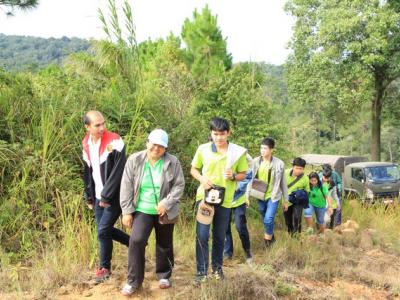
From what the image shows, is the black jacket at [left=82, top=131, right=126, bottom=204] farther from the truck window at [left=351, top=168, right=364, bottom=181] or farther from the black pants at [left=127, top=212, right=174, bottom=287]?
the truck window at [left=351, top=168, right=364, bottom=181]

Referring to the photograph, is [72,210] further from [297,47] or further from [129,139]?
A: [297,47]

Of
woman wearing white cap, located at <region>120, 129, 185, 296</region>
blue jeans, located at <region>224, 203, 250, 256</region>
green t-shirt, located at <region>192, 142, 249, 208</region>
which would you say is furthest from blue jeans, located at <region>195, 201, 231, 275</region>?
blue jeans, located at <region>224, 203, 250, 256</region>

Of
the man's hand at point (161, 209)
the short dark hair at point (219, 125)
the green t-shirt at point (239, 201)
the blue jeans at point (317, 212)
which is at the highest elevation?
the short dark hair at point (219, 125)

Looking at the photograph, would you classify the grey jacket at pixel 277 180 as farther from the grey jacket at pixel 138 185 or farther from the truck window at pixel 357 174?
the truck window at pixel 357 174

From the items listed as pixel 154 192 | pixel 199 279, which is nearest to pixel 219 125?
pixel 154 192

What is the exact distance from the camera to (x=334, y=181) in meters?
8.51

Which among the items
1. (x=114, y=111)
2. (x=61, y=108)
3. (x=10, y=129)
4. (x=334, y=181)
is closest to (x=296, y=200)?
(x=334, y=181)

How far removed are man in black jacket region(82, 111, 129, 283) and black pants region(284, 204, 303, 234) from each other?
10.4 ft

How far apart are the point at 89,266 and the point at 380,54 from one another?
19259mm

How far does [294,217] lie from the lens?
22.1 ft

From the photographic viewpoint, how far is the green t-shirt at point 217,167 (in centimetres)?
446

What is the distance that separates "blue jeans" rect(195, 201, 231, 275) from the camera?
14.5ft

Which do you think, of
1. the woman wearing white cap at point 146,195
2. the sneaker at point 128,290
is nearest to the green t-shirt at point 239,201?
the woman wearing white cap at point 146,195

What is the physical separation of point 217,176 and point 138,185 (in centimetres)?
79
